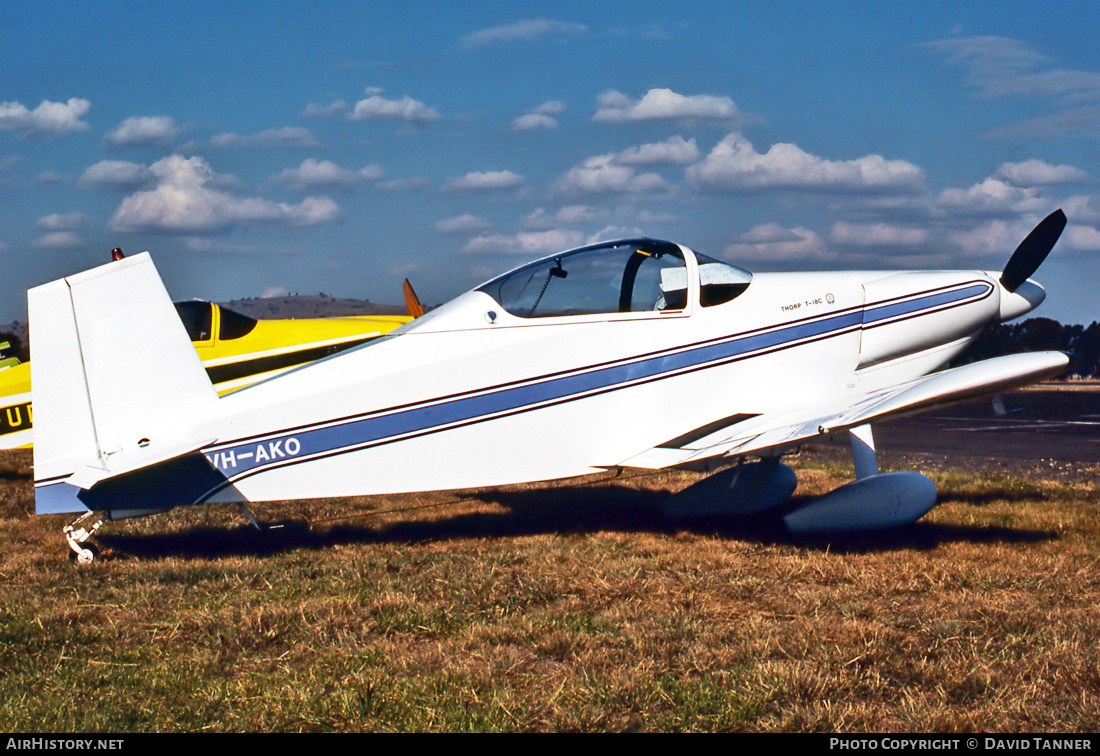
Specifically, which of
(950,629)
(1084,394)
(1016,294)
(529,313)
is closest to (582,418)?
(529,313)

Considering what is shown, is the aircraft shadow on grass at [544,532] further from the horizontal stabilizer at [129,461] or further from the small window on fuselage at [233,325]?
the small window on fuselage at [233,325]

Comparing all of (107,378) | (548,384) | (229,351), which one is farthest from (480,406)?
(229,351)

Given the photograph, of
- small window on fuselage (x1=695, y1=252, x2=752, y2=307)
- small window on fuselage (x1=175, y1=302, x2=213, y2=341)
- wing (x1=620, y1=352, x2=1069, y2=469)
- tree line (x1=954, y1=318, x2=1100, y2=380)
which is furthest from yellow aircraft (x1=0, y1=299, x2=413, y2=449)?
tree line (x1=954, y1=318, x2=1100, y2=380)

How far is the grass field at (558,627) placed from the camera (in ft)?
11.0

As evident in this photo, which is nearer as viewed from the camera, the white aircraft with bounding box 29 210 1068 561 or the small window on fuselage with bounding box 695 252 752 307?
the white aircraft with bounding box 29 210 1068 561

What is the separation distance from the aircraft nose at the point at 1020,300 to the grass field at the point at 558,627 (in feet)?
5.34

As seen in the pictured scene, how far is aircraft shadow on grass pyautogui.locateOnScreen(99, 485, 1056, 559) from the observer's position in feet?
20.9

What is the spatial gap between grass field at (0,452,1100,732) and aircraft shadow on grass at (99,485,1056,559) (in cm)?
4

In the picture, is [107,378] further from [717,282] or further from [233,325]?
[717,282]

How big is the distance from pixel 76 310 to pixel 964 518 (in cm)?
649

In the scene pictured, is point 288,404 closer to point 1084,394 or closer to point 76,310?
point 76,310

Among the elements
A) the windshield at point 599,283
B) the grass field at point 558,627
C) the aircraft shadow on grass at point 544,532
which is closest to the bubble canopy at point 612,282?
the windshield at point 599,283

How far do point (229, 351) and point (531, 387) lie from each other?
12.3 ft

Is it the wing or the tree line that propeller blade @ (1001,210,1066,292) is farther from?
the wing
